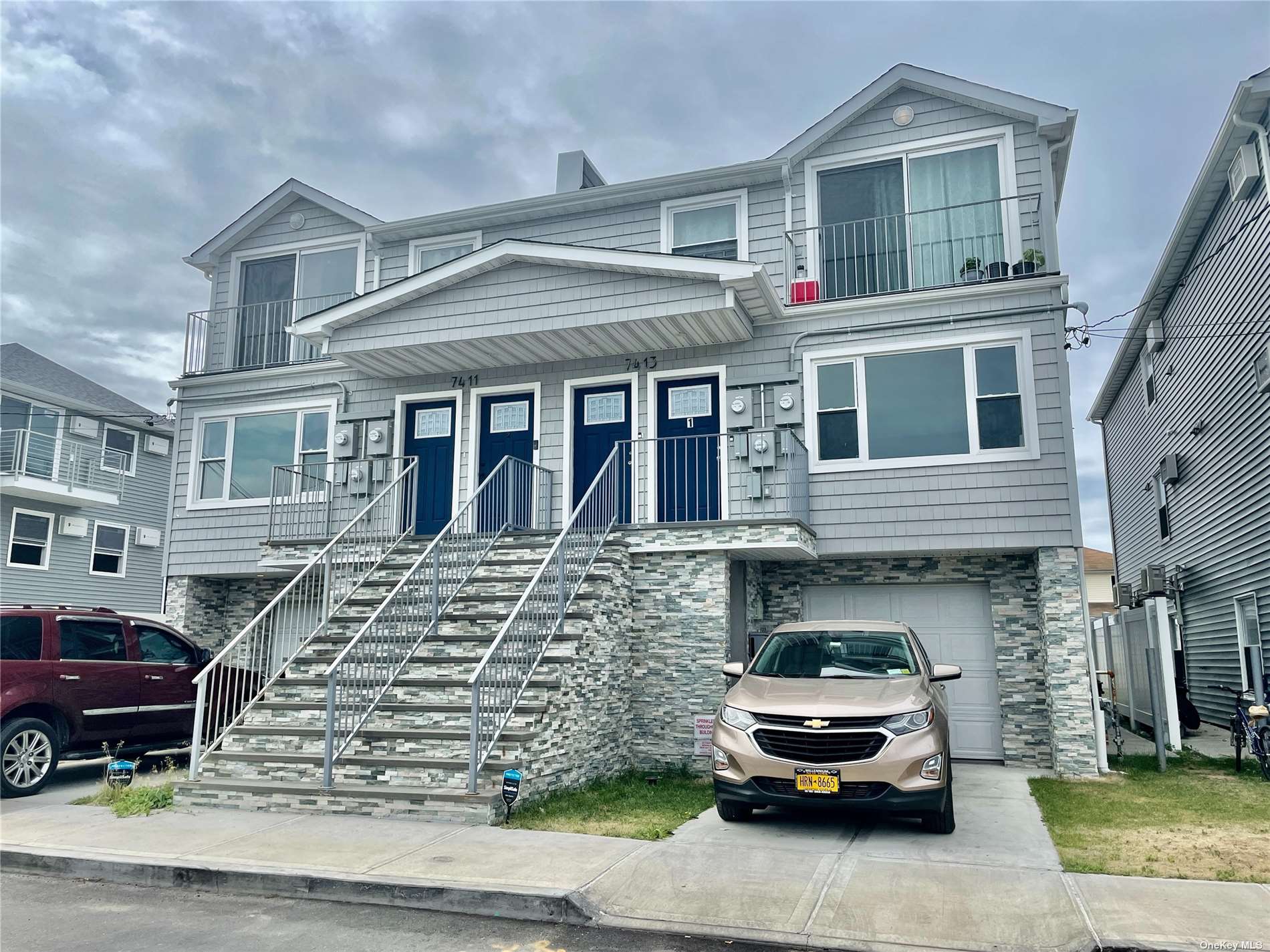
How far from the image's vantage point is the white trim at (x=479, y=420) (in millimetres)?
13102

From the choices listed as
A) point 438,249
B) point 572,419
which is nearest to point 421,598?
point 572,419

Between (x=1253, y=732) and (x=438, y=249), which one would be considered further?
(x=438, y=249)

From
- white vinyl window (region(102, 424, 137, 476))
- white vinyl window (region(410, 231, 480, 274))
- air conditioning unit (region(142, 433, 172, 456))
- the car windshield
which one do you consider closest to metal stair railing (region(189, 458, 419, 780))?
white vinyl window (region(410, 231, 480, 274))

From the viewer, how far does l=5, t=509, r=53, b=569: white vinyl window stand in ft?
67.2

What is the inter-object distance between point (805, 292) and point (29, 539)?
61.8 feet

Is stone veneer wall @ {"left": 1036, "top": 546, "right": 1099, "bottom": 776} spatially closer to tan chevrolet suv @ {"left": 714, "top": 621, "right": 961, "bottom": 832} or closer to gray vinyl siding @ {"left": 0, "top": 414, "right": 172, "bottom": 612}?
tan chevrolet suv @ {"left": 714, "top": 621, "right": 961, "bottom": 832}

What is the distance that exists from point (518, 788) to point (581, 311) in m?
6.27

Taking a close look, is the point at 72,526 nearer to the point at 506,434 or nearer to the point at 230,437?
the point at 230,437

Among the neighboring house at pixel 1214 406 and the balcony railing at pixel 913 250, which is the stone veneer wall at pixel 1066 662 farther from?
the neighboring house at pixel 1214 406

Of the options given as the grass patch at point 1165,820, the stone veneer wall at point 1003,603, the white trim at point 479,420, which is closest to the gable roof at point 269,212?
the white trim at point 479,420

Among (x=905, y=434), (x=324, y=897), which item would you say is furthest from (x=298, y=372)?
(x=324, y=897)

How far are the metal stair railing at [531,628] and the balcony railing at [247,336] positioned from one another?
644 centimetres

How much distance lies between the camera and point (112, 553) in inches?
914

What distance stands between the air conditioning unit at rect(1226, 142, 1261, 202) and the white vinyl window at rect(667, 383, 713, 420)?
299 inches
